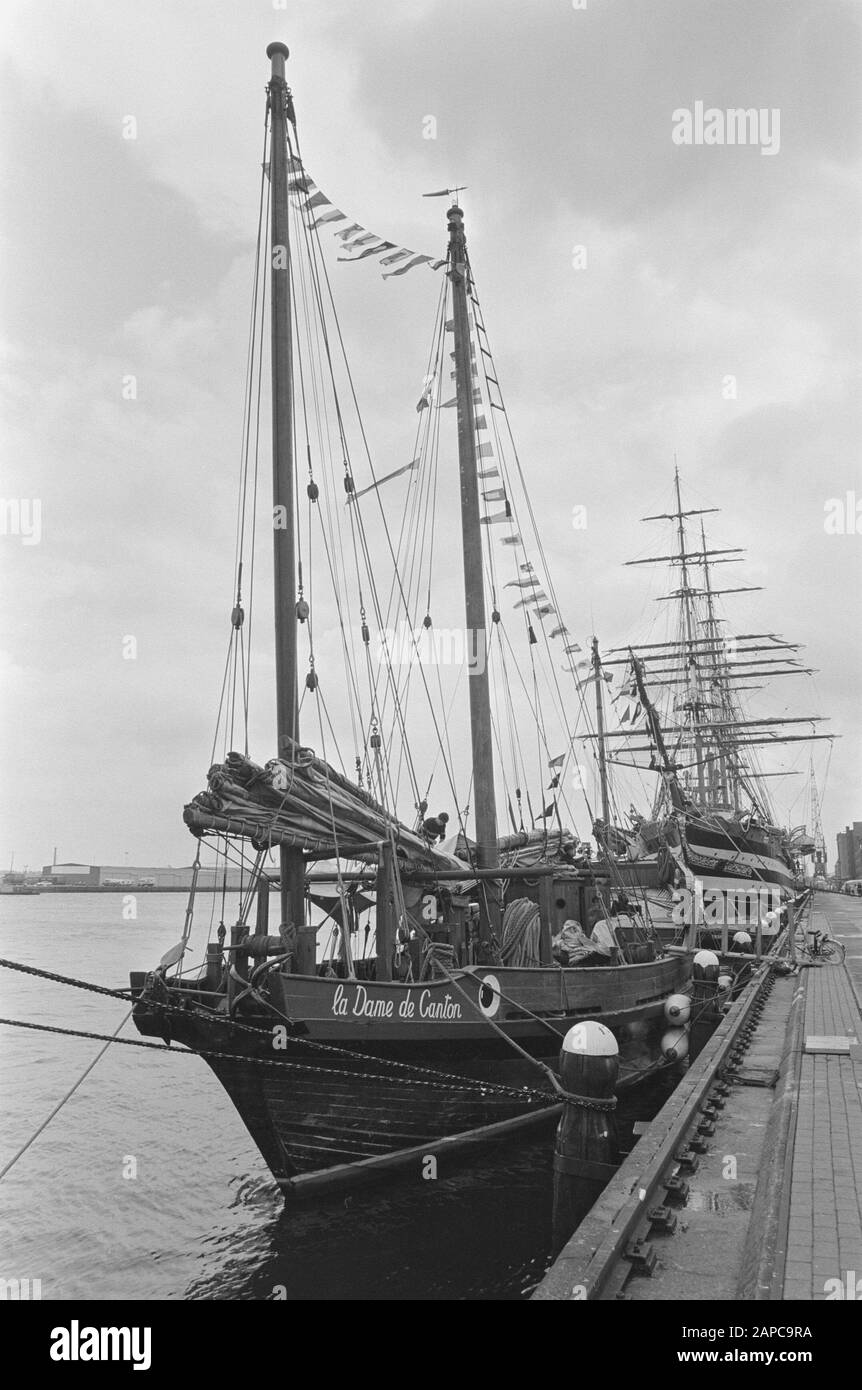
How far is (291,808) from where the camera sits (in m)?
12.2

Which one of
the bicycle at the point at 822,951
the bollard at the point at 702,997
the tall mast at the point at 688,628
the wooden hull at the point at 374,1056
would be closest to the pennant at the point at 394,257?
the wooden hull at the point at 374,1056

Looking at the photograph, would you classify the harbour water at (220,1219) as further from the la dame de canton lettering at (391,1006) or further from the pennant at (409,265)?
the pennant at (409,265)

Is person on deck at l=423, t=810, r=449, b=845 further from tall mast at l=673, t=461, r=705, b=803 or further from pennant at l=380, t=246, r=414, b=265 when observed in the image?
tall mast at l=673, t=461, r=705, b=803

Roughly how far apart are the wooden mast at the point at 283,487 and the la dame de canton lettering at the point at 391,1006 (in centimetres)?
105

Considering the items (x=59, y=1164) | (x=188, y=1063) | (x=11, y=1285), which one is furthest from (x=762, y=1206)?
(x=188, y=1063)

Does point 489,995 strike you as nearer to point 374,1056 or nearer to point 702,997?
point 374,1056

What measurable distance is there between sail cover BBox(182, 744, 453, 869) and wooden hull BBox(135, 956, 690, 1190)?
6.39 feet

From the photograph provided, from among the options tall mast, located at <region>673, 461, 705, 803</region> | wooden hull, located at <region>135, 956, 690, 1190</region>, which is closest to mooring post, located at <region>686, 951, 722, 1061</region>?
Result: wooden hull, located at <region>135, 956, 690, 1190</region>

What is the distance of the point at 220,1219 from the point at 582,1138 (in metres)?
7.07

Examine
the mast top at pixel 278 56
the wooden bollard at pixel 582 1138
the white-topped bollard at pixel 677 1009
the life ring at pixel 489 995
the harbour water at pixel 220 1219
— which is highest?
the mast top at pixel 278 56

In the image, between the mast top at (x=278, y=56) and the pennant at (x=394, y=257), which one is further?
the pennant at (x=394, y=257)

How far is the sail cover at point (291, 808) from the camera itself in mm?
11791
